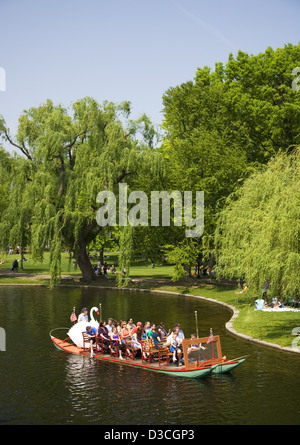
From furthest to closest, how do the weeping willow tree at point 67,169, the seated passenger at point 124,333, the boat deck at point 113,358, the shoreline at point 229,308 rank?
the weeping willow tree at point 67,169, the shoreline at point 229,308, the seated passenger at point 124,333, the boat deck at point 113,358

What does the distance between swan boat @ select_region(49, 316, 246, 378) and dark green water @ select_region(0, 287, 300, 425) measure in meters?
0.31

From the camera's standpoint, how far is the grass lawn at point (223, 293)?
27.7 meters

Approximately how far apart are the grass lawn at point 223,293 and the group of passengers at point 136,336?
18.8 feet

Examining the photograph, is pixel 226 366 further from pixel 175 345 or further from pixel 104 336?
pixel 104 336

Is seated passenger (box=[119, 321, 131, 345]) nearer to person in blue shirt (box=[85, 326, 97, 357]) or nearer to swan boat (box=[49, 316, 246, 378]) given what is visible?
swan boat (box=[49, 316, 246, 378])

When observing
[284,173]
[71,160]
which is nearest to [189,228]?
[71,160]

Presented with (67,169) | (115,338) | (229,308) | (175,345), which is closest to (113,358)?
(115,338)

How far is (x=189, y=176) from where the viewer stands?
4656 cm

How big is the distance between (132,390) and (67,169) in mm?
30352

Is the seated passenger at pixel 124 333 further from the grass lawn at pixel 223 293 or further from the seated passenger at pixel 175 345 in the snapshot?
the grass lawn at pixel 223 293

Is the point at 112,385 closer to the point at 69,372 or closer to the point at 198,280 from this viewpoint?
the point at 69,372

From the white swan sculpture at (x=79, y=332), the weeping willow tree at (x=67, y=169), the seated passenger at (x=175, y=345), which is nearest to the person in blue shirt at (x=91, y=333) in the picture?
the white swan sculpture at (x=79, y=332)

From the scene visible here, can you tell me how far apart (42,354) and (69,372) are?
3070mm

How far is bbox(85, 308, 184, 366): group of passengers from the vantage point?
72.3 ft
